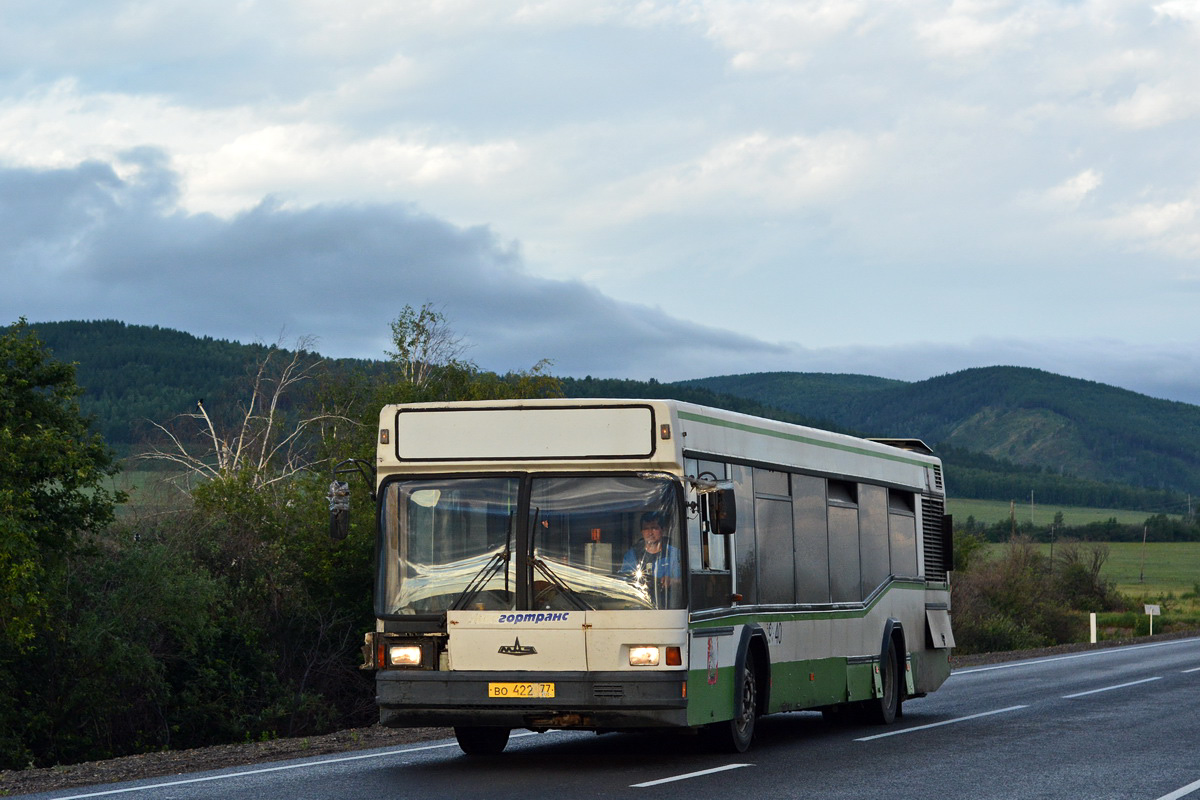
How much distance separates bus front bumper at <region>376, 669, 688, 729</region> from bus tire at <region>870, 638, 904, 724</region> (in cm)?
610

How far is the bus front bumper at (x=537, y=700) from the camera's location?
1116 cm

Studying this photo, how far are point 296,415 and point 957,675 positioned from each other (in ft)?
83.5

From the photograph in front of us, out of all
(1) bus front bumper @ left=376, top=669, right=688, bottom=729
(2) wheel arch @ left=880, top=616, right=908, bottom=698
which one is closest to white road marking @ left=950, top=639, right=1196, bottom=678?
(2) wheel arch @ left=880, top=616, right=908, bottom=698

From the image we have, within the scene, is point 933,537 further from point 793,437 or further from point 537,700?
point 537,700

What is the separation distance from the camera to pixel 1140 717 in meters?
18.6

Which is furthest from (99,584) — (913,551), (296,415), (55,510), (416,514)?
(416,514)

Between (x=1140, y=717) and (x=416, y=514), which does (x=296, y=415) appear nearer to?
(x=1140, y=717)

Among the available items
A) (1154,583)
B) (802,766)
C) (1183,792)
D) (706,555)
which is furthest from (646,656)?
(1154,583)

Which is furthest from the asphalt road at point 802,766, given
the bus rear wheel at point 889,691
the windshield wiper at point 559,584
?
the windshield wiper at point 559,584

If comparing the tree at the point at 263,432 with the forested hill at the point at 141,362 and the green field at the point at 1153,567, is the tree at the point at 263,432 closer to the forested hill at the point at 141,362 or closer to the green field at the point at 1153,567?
the forested hill at the point at 141,362

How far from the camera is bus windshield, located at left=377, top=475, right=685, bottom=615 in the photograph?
11352 mm

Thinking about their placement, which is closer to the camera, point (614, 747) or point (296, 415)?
point (614, 747)

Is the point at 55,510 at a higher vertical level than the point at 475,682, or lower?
higher

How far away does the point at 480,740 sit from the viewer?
13211 mm
